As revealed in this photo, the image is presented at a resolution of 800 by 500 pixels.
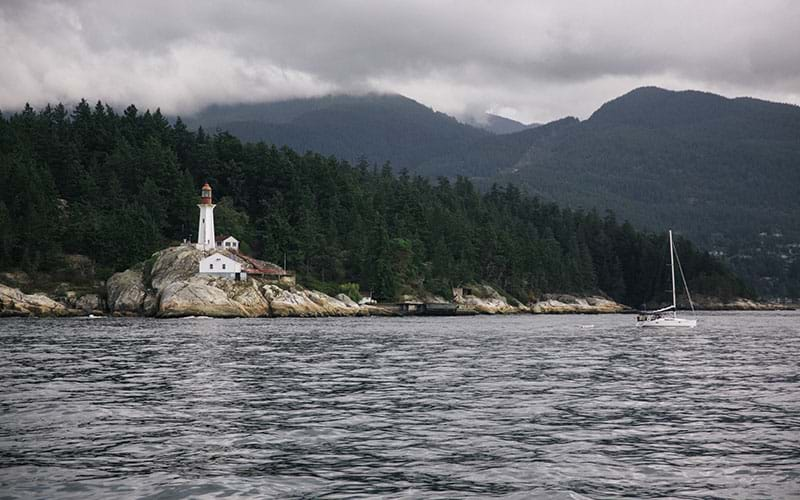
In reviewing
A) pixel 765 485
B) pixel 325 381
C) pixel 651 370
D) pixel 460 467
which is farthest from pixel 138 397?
→ pixel 651 370

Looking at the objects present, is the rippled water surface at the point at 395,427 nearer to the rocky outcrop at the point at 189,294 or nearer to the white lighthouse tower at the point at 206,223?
the rocky outcrop at the point at 189,294

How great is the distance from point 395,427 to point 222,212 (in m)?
130

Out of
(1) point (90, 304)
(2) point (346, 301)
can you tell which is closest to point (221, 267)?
(1) point (90, 304)

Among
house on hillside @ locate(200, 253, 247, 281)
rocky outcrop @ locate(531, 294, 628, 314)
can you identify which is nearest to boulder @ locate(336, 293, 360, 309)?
house on hillside @ locate(200, 253, 247, 281)

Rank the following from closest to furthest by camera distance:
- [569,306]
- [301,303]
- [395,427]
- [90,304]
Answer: [395,427] → [90,304] → [301,303] → [569,306]

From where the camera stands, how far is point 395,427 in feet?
70.1

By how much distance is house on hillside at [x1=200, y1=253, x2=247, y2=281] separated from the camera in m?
110

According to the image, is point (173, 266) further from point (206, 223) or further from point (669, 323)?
point (669, 323)

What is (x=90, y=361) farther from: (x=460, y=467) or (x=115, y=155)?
(x=115, y=155)

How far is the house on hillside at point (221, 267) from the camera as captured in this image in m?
110

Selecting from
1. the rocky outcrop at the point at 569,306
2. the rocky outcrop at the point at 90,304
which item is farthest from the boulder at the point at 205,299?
the rocky outcrop at the point at 569,306

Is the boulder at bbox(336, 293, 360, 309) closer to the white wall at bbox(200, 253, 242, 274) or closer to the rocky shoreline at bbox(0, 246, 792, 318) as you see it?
the rocky shoreline at bbox(0, 246, 792, 318)

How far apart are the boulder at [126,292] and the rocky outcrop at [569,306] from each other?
3665 inches

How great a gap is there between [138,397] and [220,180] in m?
141
